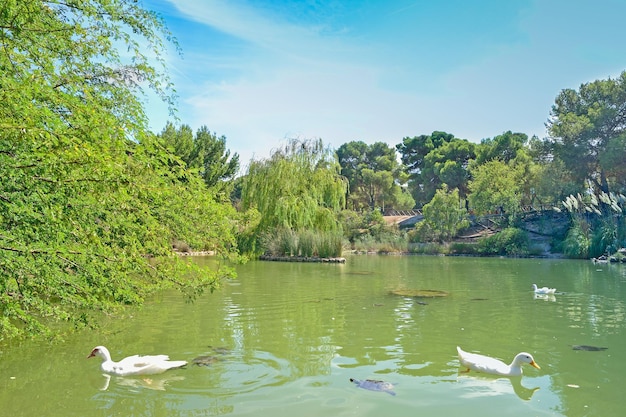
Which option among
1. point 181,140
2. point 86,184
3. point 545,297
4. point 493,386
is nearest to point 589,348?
point 493,386

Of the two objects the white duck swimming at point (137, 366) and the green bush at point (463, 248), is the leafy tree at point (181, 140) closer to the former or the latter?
the green bush at point (463, 248)

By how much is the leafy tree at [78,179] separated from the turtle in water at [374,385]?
212 centimetres

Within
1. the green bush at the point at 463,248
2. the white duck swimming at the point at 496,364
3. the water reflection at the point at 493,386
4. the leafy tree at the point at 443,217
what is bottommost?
the water reflection at the point at 493,386

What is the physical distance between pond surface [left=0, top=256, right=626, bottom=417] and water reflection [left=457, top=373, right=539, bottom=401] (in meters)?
0.02

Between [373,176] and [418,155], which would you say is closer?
[373,176]

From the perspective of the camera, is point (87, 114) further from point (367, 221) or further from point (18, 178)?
point (367, 221)

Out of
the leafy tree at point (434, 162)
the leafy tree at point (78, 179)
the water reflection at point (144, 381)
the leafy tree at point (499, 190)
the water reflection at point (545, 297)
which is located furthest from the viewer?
the leafy tree at point (434, 162)

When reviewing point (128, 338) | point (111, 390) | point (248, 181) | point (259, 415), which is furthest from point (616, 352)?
point (248, 181)

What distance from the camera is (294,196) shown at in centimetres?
2464

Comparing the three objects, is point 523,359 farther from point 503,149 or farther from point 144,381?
point 503,149

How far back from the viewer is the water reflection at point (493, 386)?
16.6 feet

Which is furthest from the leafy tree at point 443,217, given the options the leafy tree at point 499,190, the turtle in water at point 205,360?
the turtle in water at point 205,360

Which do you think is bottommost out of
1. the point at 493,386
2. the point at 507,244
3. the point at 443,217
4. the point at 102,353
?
the point at 493,386

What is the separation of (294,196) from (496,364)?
19376mm
